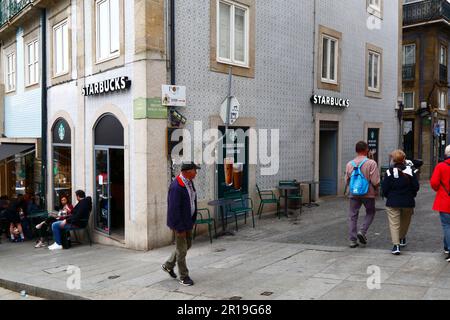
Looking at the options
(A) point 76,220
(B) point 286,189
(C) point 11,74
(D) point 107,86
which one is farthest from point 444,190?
(C) point 11,74

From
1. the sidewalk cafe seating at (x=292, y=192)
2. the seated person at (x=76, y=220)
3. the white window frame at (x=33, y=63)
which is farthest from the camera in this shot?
the white window frame at (x=33, y=63)

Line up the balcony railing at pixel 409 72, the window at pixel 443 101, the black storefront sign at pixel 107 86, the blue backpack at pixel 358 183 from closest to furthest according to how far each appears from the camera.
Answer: the blue backpack at pixel 358 183 < the black storefront sign at pixel 107 86 < the balcony railing at pixel 409 72 < the window at pixel 443 101

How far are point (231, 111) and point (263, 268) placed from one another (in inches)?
168

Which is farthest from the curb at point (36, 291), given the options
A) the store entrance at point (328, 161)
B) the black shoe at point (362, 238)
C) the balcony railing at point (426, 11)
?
the balcony railing at point (426, 11)

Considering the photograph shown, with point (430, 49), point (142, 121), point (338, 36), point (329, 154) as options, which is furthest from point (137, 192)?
point (430, 49)

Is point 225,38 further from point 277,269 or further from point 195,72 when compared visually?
point 277,269

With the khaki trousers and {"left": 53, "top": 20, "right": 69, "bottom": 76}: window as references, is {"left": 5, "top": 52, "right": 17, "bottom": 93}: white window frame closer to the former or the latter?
{"left": 53, "top": 20, "right": 69, "bottom": 76}: window

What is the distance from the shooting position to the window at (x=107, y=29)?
10391 mm

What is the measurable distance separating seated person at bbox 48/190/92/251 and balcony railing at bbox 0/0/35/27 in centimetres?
696

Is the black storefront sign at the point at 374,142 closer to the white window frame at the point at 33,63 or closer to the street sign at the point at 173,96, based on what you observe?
the street sign at the point at 173,96

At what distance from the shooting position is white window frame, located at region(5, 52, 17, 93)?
17312mm

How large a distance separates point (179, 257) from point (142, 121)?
3755 mm

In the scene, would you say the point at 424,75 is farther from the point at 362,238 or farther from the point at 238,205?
the point at 362,238

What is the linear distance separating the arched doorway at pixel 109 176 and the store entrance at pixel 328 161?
7005mm
